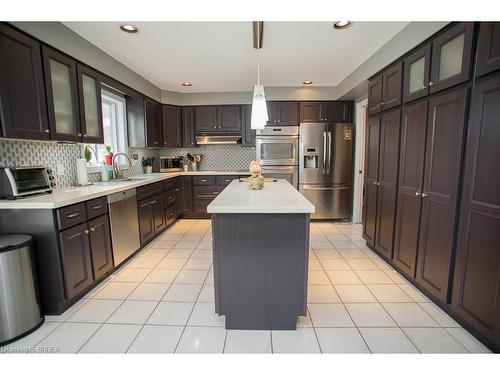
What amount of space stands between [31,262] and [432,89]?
10.7 ft

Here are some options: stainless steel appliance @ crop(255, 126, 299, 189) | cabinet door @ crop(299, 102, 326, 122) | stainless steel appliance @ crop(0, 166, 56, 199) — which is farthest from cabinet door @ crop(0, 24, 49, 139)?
cabinet door @ crop(299, 102, 326, 122)

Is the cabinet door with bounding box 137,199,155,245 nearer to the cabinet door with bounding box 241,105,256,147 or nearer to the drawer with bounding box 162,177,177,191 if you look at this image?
the drawer with bounding box 162,177,177,191

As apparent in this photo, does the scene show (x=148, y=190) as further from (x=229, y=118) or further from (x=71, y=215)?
(x=229, y=118)

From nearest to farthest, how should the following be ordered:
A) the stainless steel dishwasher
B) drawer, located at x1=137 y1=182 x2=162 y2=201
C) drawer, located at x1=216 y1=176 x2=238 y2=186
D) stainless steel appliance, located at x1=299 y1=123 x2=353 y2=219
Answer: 1. the stainless steel dishwasher
2. drawer, located at x1=137 y1=182 x2=162 y2=201
3. stainless steel appliance, located at x1=299 y1=123 x2=353 y2=219
4. drawer, located at x1=216 y1=176 x2=238 y2=186

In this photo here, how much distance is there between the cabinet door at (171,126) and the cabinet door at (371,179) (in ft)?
10.8

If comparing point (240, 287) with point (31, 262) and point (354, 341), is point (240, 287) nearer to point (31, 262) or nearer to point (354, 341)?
point (354, 341)

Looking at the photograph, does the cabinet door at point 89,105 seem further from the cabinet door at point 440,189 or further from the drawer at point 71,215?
the cabinet door at point 440,189

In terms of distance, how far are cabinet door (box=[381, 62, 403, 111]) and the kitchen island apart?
5.39ft

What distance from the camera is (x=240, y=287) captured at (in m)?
1.69

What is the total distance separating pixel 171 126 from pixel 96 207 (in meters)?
2.72

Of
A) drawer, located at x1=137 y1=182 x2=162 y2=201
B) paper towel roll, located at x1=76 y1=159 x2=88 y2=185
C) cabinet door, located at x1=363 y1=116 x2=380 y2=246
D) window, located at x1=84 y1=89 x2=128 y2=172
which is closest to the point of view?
paper towel roll, located at x1=76 y1=159 x2=88 y2=185

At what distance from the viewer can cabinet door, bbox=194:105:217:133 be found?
469 centimetres

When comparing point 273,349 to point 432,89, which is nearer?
point 273,349
